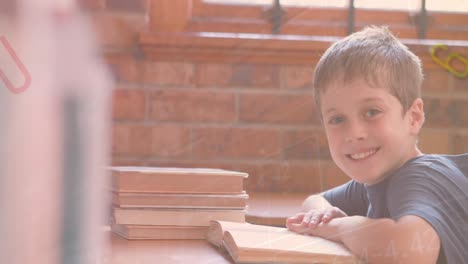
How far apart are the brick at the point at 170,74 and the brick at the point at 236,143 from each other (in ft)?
0.13

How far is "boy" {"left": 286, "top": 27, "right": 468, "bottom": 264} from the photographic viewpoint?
555 millimetres

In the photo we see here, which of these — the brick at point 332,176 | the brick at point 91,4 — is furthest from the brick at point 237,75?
the brick at point 91,4

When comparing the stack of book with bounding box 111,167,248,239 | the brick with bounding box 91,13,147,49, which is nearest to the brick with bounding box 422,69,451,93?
the stack of book with bounding box 111,167,248,239

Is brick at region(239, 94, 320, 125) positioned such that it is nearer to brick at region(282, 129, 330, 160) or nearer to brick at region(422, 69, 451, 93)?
brick at region(282, 129, 330, 160)

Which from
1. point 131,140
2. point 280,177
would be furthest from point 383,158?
point 131,140

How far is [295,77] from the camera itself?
1.87 ft

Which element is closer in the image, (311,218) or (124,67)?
(124,67)

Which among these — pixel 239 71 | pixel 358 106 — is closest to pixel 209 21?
pixel 239 71

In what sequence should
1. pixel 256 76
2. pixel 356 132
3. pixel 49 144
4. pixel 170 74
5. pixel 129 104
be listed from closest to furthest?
1. pixel 49 144
2. pixel 129 104
3. pixel 170 74
4. pixel 256 76
5. pixel 356 132

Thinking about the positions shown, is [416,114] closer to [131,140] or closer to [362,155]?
[362,155]

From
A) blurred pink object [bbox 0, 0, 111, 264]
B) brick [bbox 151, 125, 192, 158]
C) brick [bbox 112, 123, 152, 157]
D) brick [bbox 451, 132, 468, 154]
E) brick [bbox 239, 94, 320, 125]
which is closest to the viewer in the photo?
blurred pink object [bbox 0, 0, 111, 264]

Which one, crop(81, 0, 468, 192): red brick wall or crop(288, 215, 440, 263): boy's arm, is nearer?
crop(81, 0, 468, 192): red brick wall

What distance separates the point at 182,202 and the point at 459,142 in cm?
27

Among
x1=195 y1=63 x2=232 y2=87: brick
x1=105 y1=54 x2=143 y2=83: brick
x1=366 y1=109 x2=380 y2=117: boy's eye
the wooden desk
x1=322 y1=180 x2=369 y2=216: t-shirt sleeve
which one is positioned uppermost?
x1=195 y1=63 x2=232 y2=87: brick
